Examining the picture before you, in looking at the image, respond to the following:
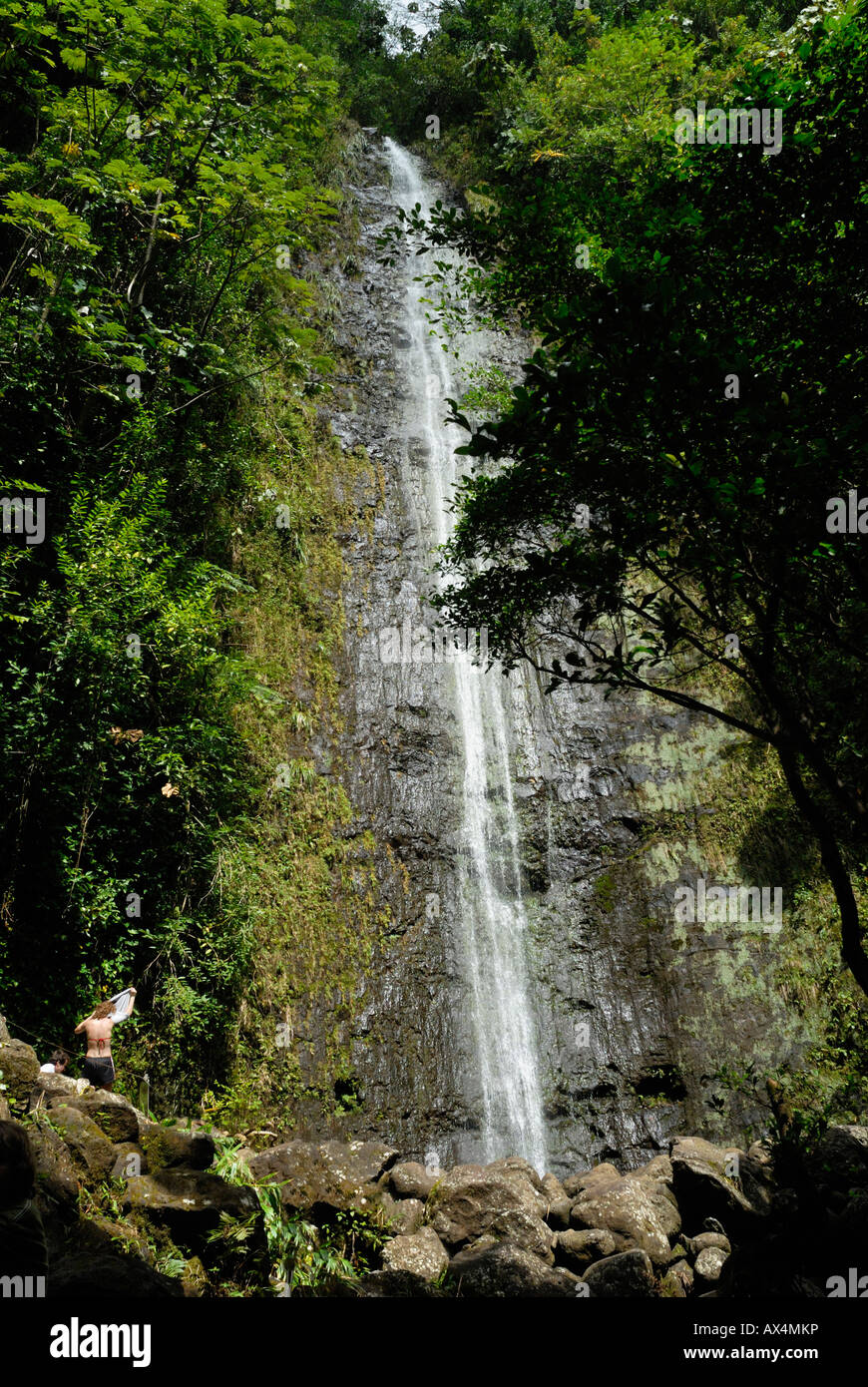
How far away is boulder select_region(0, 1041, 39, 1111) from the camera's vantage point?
16.8 feet

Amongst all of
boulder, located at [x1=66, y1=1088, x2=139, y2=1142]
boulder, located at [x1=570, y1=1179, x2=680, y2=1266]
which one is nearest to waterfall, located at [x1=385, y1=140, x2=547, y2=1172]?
boulder, located at [x1=570, y1=1179, x2=680, y2=1266]

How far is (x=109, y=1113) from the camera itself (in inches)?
217

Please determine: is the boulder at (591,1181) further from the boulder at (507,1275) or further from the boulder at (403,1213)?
the boulder at (403,1213)

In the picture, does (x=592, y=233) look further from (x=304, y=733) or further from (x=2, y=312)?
(x=304, y=733)

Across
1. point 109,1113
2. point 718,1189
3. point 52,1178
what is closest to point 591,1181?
point 718,1189

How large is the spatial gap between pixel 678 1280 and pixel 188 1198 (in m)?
3.93

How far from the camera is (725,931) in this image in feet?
35.4

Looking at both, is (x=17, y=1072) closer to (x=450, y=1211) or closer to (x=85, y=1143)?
(x=85, y=1143)

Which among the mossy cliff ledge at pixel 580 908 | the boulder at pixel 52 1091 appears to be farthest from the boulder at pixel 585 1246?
the boulder at pixel 52 1091

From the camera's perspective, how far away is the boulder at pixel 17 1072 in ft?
16.8

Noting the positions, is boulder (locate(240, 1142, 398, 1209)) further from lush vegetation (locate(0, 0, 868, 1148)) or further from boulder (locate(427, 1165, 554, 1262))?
lush vegetation (locate(0, 0, 868, 1148))

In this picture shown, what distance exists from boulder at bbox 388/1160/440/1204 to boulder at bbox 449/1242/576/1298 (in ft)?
3.64
